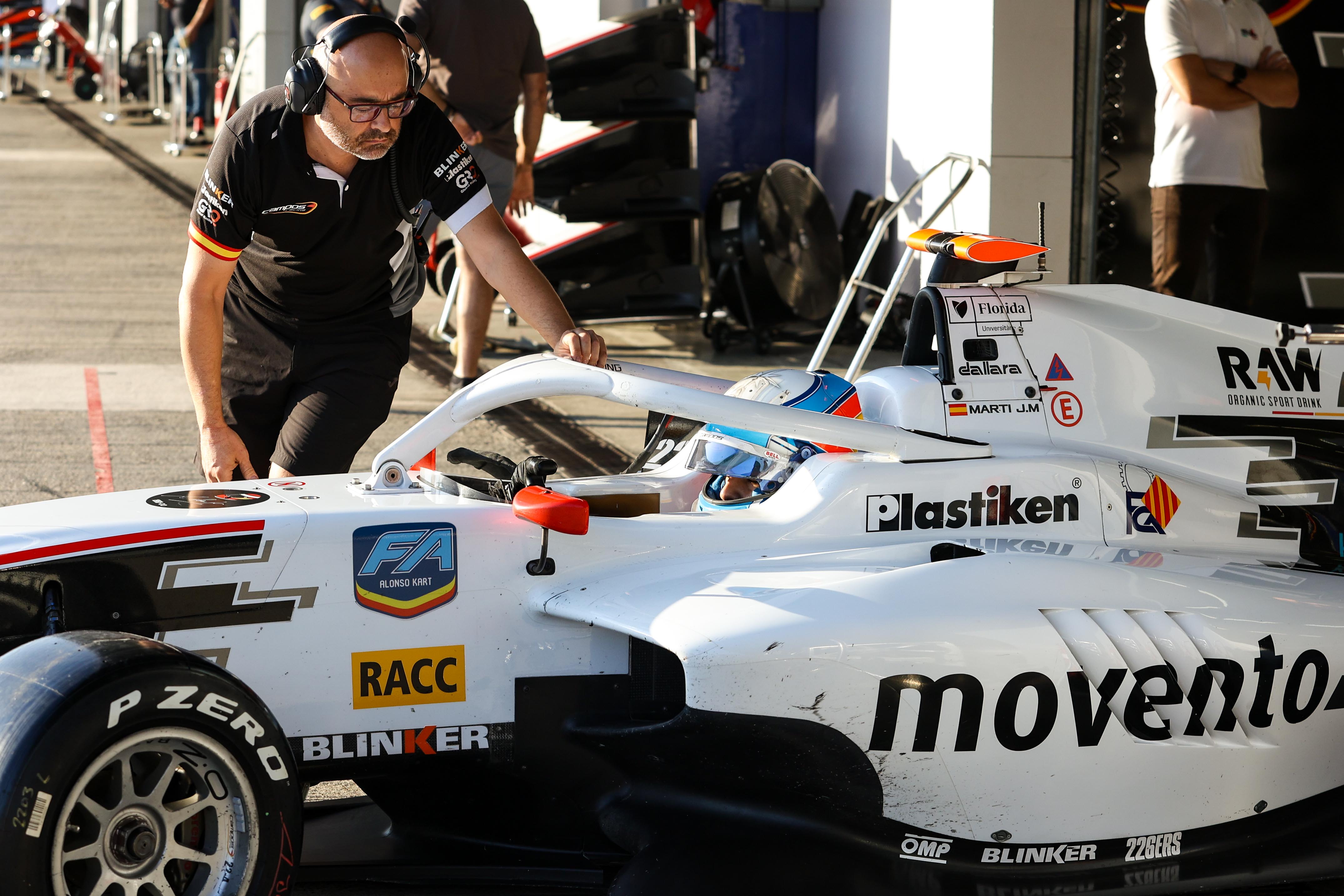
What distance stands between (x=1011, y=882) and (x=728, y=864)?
584 mm

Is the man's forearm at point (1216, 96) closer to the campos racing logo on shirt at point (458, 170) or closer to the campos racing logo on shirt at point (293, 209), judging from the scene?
the campos racing logo on shirt at point (458, 170)

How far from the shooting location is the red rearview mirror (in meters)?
2.76

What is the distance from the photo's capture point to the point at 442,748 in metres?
2.77

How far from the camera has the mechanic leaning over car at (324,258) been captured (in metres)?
3.12

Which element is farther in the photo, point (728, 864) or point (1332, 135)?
point (1332, 135)

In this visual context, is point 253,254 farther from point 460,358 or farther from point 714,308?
point 714,308

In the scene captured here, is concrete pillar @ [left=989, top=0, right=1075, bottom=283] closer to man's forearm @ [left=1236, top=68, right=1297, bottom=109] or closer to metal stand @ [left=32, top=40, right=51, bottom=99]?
man's forearm @ [left=1236, top=68, right=1297, bottom=109]

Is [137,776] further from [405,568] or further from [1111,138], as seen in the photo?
[1111,138]

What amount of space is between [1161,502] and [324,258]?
2087 mm

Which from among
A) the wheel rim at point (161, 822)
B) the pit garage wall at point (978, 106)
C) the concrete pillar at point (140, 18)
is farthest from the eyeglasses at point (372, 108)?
the concrete pillar at point (140, 18)

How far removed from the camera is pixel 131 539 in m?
2.63

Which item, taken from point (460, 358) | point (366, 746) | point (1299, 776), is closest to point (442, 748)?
point (366, 746)

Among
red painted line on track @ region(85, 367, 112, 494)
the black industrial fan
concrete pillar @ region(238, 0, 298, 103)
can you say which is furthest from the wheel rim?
concrete pillar @ region(238, 0, 298, 103)

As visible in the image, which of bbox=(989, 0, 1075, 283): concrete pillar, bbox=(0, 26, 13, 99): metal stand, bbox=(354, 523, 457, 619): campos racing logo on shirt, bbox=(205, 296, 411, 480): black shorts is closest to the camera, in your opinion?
bbox=(354, 523, 457, 619): campos racing logo on shirt
